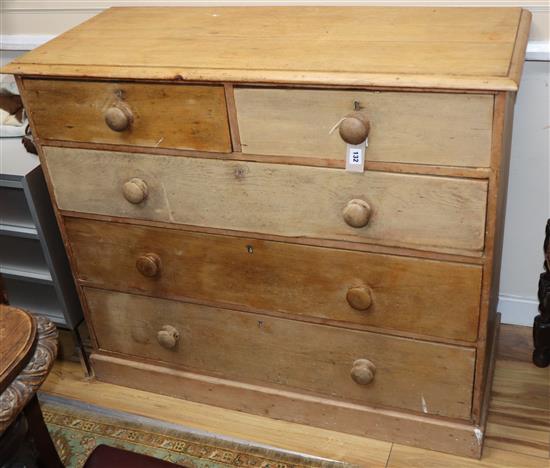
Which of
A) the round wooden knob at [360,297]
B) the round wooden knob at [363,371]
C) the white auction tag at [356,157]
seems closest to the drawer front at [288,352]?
the round wooden knob at [363,371]

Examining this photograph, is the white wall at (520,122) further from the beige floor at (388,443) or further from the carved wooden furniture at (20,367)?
the carved wooden furniture at (20,367)

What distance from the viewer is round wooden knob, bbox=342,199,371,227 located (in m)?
1.65

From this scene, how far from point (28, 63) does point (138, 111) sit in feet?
1.01

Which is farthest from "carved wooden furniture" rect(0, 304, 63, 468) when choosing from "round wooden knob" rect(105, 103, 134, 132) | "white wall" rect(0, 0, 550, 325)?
"white wall" rect(0, 0, 550, 325)

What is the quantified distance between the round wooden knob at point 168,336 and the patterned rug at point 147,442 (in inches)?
9.7

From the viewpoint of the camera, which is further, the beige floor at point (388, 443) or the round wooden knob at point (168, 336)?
the round wooden knob at point (168, 336)

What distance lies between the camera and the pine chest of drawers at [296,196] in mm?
1558

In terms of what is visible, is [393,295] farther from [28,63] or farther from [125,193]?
[28,63]

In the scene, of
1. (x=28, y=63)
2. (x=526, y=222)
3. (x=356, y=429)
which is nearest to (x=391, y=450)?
(x=356, y=429)

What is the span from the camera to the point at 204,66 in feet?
5.42

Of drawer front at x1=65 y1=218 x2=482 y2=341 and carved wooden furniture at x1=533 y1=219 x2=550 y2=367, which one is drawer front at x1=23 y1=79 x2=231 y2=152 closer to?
drawer front at x1=65 y1=218 x2=482 y2=341

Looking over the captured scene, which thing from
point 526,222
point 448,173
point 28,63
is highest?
point 28,63

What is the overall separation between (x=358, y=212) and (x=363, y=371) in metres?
0.47

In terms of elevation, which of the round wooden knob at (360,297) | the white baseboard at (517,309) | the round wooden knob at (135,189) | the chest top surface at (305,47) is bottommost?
the white baseboard at (517,309)
